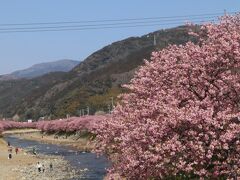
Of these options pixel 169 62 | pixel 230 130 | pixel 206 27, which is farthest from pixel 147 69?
pixel 230 130

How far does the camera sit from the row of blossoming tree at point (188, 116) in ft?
59.3

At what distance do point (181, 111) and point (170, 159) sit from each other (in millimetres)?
1860

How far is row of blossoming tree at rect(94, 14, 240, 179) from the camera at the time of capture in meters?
18.1

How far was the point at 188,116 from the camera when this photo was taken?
17.9 metres

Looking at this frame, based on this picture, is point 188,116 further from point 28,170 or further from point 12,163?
point 12,163

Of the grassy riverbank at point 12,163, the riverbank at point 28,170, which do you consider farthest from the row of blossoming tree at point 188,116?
the grassy riverbank at point 12,163

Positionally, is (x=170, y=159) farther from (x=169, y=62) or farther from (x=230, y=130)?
(x=169, y=62)

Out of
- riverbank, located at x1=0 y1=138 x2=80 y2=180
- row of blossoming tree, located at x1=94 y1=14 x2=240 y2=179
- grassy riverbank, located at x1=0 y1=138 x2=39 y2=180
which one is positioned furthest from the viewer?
grassy riverbank, located at x1=0 y1=138 x2=39 y2=180

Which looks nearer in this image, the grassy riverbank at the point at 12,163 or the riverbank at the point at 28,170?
the riverbank at the point at 28,170

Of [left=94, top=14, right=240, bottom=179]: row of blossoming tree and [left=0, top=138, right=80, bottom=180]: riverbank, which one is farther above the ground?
[left=94, top=14, right=240, bottom=179]: row of blossoming tree

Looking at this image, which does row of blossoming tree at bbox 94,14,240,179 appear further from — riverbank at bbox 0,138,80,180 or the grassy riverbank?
the grassy riverbank

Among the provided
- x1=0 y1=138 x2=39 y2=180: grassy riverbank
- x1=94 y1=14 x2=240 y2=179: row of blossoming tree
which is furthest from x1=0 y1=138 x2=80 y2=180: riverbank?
x1=94 y1=14 x2=240 y2=179: row of blossoming tree

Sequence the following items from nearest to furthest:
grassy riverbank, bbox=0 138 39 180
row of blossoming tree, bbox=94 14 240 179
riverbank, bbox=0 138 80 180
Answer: row of blossoming tree, bbox=94 14 240 179 < riverbank, bbox=0 138 80 180 < grassy riverbank, bbox=0 138 39 180

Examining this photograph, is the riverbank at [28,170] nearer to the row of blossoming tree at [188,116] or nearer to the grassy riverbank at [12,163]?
the grassy riverbank at [12,163]
